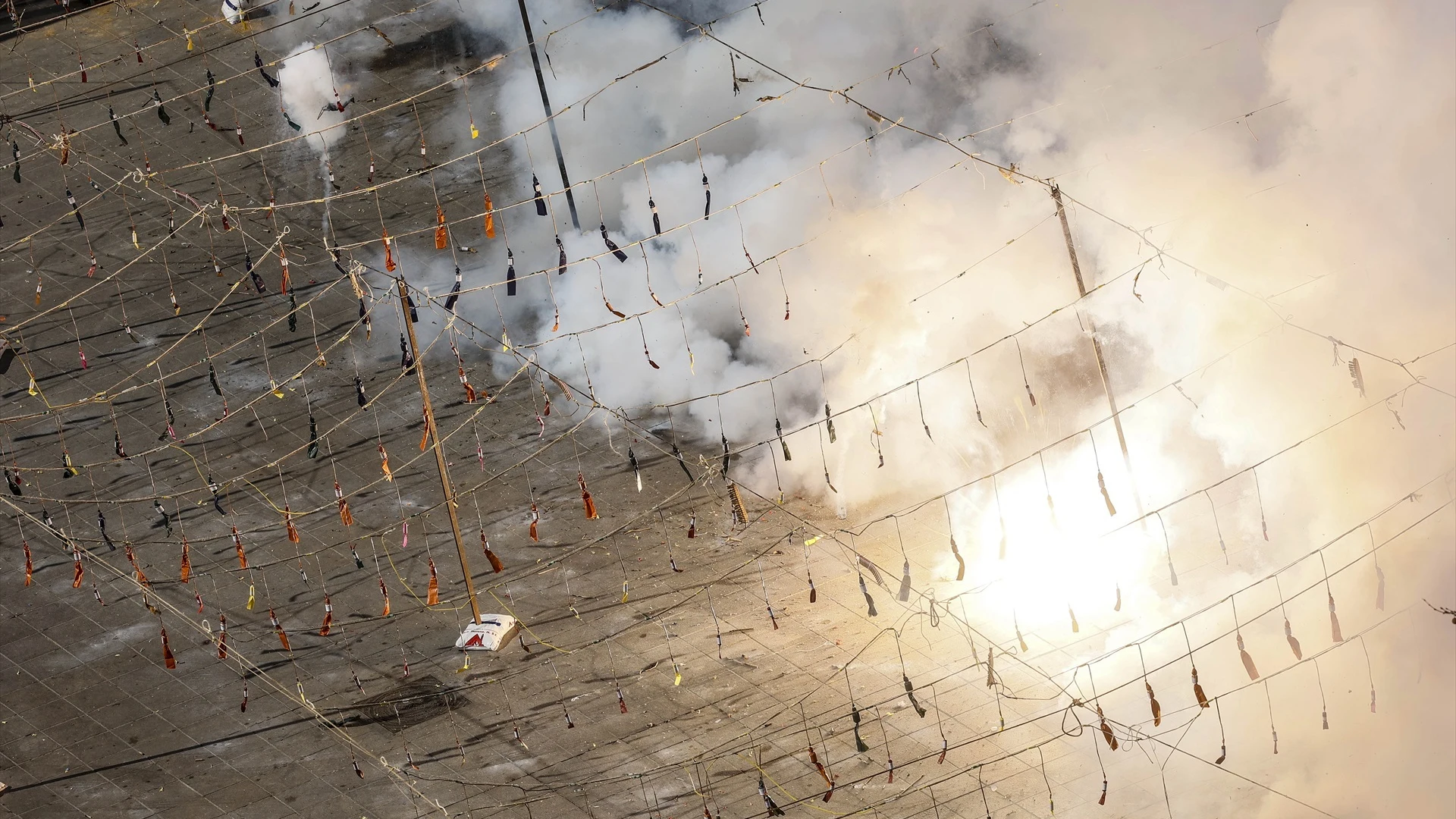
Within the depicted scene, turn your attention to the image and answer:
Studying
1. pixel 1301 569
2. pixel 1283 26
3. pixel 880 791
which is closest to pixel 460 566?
pixel 880 791

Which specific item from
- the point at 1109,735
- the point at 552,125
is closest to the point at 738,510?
the point at 1109,735

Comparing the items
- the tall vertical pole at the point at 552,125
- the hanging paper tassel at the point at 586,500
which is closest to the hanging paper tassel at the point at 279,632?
the hanging paper tassel at the point at 586,500

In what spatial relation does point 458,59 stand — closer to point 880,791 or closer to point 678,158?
point 678,158

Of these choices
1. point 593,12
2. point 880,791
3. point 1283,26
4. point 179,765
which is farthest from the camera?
point 593,12

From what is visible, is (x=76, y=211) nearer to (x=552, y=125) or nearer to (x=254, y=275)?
(x=254, y=275)

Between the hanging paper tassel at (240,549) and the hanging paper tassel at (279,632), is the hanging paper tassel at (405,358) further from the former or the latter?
the hanging paper tassel at (279,632)

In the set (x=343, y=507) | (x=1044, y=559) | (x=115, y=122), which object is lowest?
(x=1044, y=559)
